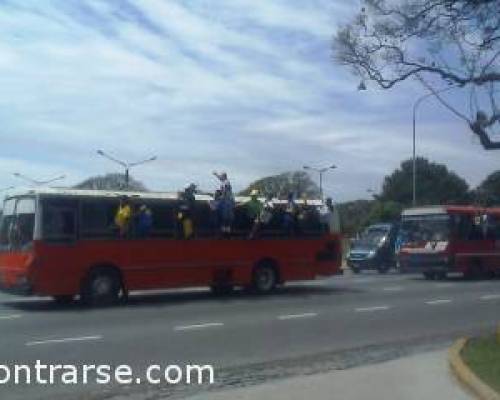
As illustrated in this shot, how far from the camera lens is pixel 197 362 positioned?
495 inches

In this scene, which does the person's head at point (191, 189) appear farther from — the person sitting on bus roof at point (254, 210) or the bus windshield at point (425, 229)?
the bus windshield at point (425, 229)

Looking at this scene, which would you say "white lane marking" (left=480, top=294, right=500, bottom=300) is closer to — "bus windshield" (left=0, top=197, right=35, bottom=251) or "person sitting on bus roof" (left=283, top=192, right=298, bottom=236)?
"person sitting on bus roof" (left=283, top=192, right=298, bottom=236)

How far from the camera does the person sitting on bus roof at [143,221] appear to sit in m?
21.7

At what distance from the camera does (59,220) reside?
20141mm

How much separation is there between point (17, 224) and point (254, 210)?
638 centimetres

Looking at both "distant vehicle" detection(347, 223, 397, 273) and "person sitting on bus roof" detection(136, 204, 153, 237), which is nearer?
"person sitting on bus roof" detection(136, 204, 153, 237)

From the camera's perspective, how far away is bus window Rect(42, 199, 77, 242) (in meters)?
19.9

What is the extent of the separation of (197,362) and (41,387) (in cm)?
269

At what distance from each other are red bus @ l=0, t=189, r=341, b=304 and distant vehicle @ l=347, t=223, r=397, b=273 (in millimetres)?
15403

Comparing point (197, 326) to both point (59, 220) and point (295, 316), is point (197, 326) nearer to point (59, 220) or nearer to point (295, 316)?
point (295, 316)

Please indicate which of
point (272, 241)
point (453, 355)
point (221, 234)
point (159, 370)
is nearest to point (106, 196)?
point (221, 234)

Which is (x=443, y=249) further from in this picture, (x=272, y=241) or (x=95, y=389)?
(x=95, y=389)

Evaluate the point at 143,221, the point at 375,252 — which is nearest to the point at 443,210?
the point at 375,252

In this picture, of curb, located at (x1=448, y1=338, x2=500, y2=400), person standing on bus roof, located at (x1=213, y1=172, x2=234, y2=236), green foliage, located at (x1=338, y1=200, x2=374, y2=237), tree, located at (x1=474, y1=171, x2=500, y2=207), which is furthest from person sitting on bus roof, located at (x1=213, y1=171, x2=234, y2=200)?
tree, located at (x1=474, y1=171, x2=500, y2=207)
